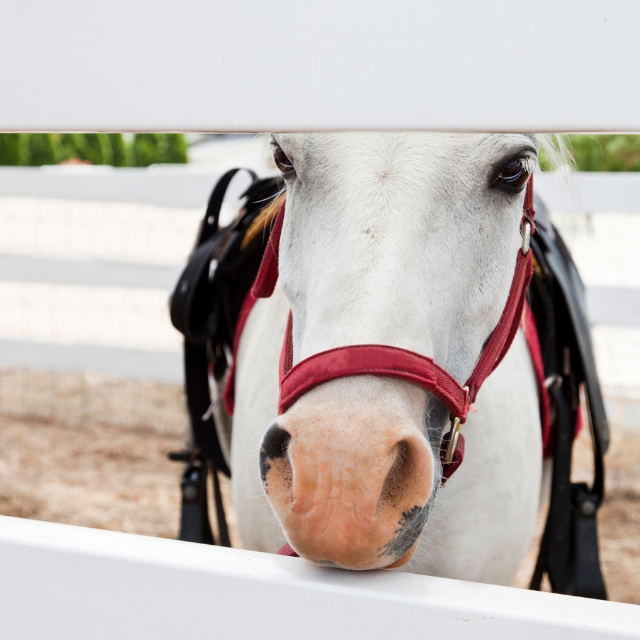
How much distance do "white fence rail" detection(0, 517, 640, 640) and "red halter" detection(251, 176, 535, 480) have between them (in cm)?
21

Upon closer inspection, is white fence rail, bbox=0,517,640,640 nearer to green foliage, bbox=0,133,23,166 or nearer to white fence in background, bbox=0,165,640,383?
white fence in background, bbox=0,165,640,383

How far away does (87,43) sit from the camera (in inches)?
27.3

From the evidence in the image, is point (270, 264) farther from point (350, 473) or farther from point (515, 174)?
point (350, 473)

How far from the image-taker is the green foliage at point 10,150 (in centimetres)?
927

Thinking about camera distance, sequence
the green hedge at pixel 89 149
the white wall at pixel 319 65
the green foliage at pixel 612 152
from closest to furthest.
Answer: the white wall at pixel 319 65, the green hedge at pixel 89 149, the green foliage at pixel 612 152

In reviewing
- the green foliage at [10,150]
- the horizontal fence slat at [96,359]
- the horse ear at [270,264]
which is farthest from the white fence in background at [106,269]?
the green foliage at [10,150]

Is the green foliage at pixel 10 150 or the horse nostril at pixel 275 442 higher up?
the green foliage at pixel 10 150

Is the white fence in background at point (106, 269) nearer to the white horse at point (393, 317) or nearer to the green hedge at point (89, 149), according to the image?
the white horse at point (393, 317)

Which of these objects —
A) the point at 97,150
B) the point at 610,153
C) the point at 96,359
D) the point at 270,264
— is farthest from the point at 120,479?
the point at 610,153

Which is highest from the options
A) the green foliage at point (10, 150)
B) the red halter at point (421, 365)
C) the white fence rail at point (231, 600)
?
the green foliage at point (10, 150)

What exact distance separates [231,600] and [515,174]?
703mm

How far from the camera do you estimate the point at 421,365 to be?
780 millimetres

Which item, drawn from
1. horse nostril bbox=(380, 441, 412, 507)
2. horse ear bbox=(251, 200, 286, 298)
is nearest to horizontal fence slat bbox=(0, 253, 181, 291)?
horse ear bbox=(251, 200, 286, 298)

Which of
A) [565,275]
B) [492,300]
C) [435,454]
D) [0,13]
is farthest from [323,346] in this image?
[565,275]
